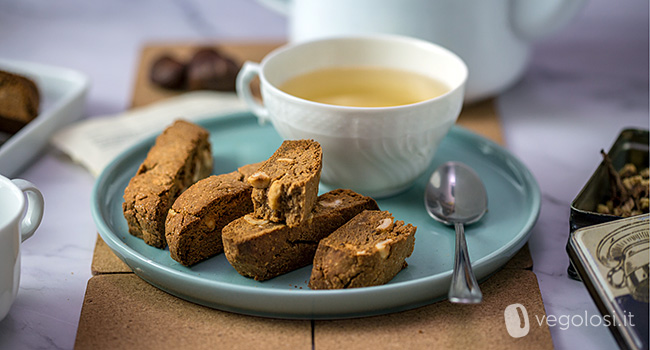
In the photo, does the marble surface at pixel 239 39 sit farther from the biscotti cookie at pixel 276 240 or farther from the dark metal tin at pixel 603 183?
the biscotti cookie at pixel 276 240

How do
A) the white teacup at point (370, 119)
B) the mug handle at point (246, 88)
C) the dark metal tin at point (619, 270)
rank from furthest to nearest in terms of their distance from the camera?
the mug handle at point (246, 88) → the white teacup at point (370, 119) → the dark metal tin at point (619, 270)

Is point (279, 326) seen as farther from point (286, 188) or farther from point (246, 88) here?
point (246, 88)

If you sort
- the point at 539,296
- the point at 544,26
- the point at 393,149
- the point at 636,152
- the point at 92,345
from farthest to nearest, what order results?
the point at 544,26 < the point at 636,152 < the point at 393,149 < the point at 539,296 < the point at 92,345

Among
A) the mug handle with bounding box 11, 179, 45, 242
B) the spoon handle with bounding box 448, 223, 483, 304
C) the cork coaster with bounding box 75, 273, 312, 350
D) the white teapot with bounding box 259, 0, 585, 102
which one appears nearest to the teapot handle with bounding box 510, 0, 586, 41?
the white teapot with bounding box 259, 0, 585, 102

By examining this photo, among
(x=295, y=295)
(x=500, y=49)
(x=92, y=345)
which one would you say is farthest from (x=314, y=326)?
(x=500, y=49)

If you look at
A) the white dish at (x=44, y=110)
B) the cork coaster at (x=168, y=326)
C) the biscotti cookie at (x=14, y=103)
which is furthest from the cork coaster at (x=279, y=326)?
the biscotti cookie at (x=14, y=103)

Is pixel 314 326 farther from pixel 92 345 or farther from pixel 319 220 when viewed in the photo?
pixel 92 345
